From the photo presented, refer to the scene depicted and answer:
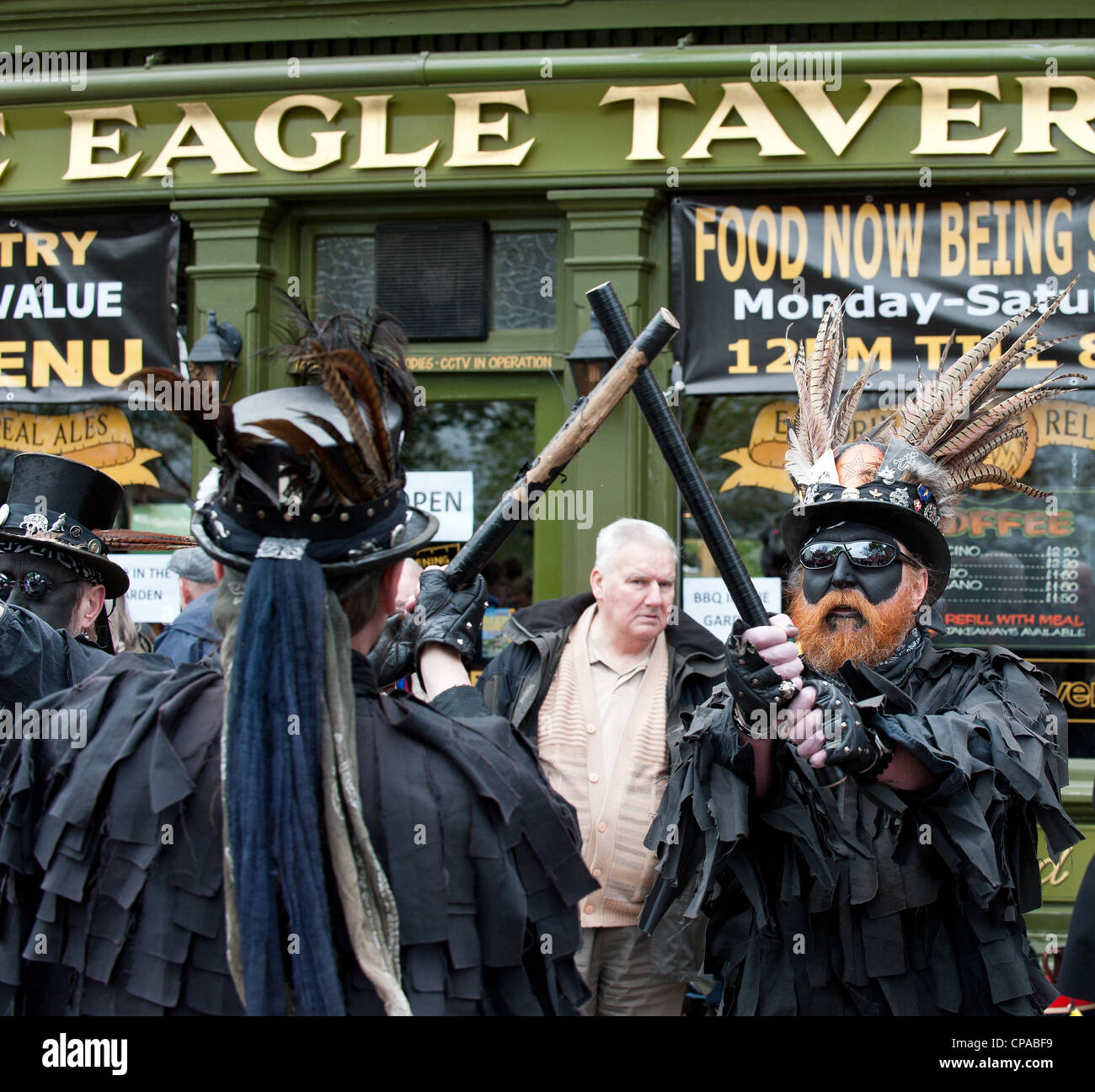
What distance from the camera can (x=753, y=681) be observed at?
2557 millimetres

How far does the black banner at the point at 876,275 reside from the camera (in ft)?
19.0

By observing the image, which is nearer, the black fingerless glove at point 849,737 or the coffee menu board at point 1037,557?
the black fingerless glove at point 849,737

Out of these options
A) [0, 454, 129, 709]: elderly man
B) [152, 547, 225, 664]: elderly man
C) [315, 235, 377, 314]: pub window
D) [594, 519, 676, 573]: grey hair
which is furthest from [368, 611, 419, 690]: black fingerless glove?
[315, 235, 377, 314]: pub window

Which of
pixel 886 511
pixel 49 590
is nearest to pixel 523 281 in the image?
pixel 49 590

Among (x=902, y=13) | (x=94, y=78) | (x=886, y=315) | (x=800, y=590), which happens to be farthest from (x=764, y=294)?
(x=94, y=78)

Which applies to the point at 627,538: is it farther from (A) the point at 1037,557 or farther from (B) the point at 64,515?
(A) the point at 1037,557

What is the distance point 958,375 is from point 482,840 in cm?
230

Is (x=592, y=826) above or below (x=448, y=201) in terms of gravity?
below

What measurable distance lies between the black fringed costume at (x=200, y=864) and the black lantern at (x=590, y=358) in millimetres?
3854

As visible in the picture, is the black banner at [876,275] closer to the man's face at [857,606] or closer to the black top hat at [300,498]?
the man's face at [857,606]

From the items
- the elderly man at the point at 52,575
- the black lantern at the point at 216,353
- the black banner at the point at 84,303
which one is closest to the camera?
the elderly man at the point at 52,575

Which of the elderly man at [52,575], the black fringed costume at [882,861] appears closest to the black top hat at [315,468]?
the black fringed costume at [882,861]

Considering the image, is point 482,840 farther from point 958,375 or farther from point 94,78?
point 94,78

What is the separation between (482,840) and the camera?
1.94 metres
